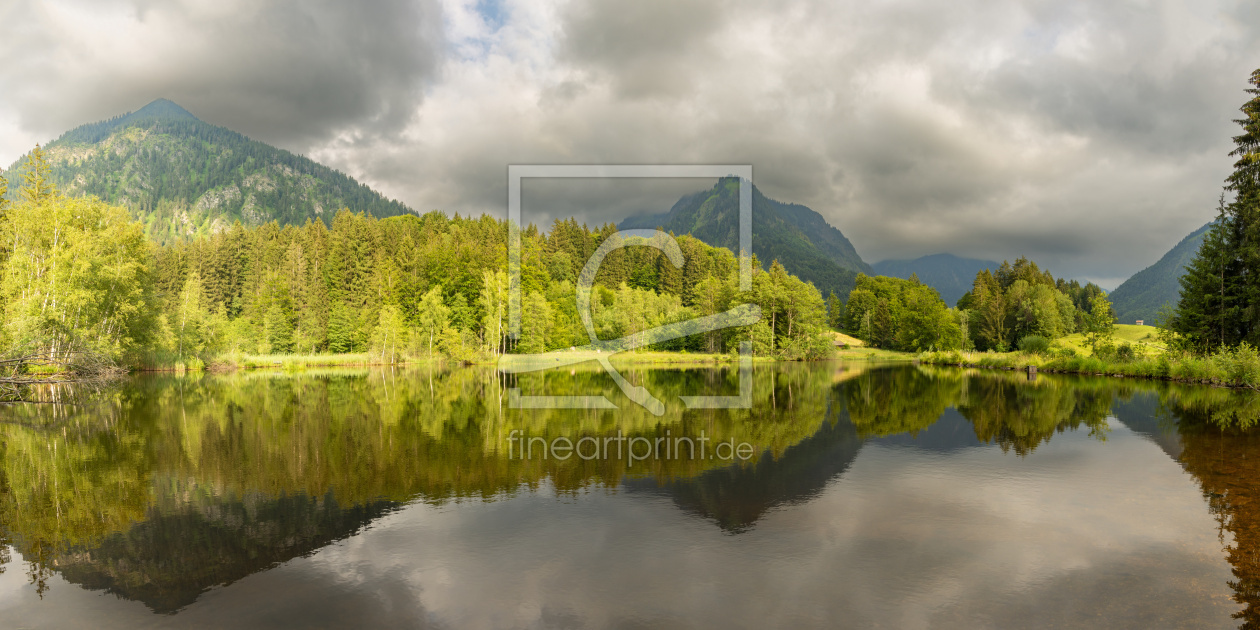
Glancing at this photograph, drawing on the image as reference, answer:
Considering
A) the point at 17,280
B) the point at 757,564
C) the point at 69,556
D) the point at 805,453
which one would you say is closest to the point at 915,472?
the point at 805,453

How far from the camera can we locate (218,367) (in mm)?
57344

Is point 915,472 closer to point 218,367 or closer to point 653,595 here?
point 653,595

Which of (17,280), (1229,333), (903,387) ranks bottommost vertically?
(903,387)

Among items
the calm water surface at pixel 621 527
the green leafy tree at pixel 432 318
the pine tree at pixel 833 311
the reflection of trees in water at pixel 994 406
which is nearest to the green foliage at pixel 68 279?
the calm water surface at pixel 621 527

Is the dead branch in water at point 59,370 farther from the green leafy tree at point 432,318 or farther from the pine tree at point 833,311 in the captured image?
the pine tree at point 833,311

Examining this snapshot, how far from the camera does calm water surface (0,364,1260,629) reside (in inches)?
289

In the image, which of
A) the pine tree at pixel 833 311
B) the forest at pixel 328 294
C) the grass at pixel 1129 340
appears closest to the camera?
the forest at pixel 328 294

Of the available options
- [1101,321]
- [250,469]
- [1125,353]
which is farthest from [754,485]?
[1101,321]

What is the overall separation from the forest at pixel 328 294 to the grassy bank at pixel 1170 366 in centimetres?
3020

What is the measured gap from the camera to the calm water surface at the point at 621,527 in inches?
289

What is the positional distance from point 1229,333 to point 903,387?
22.0 meters

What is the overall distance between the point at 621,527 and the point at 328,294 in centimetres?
8302

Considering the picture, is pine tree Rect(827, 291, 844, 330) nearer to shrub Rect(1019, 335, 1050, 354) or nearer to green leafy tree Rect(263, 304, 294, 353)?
shrub Rect(1019, 335, 1050, 354)

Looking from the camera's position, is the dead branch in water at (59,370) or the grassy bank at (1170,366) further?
the grassy bank at (1170,366)
